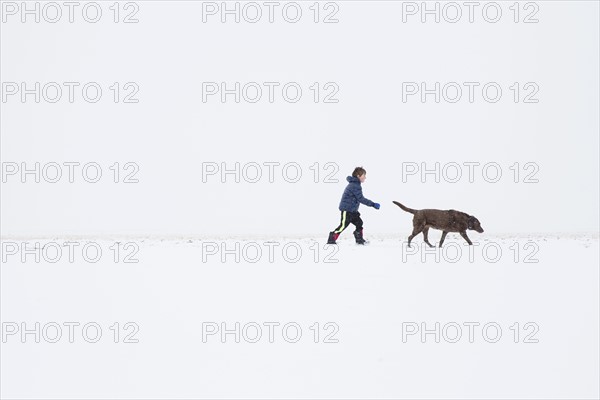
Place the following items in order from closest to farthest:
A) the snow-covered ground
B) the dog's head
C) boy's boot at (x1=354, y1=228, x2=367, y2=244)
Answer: the snow-covered ground, boy's boot at (x1=354, y1=228, x2=367, y2=244), the dog's head

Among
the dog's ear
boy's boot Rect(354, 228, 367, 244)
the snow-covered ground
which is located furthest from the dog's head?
the snow-covered ground

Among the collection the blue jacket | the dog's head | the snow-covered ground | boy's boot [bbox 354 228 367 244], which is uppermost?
the blue jacket

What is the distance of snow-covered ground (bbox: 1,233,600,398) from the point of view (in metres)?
5.47

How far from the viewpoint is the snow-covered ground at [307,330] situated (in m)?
5.47

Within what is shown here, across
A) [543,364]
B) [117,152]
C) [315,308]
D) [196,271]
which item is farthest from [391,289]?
[117,152]

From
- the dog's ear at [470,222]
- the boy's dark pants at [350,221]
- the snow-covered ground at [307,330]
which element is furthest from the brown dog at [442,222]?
the snow-covered ground at [307,330]

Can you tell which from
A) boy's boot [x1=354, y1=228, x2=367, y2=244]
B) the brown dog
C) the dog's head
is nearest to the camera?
the brown dog

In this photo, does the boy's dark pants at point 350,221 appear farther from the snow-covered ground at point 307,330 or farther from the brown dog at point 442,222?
the snow-covered ground at point 307,330

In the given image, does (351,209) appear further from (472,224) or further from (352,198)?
(472,224)

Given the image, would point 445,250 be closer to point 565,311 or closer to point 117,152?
point 565,311

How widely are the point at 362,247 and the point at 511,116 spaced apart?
56861 millimetres

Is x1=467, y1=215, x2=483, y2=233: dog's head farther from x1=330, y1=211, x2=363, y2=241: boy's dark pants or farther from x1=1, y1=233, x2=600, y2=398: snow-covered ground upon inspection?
x1=1, y1=233, x2=600, y2=398: snow-covered ground

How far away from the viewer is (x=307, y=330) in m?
6.70

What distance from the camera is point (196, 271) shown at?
10.1 m
